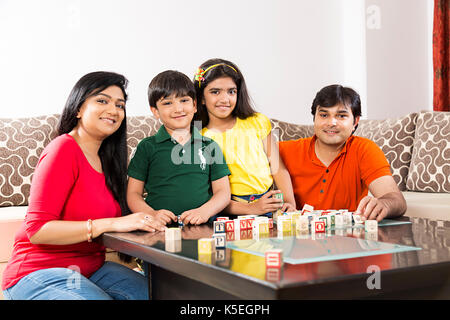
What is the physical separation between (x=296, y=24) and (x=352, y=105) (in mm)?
2246

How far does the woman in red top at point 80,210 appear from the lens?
135 cm

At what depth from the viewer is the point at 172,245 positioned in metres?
1.08

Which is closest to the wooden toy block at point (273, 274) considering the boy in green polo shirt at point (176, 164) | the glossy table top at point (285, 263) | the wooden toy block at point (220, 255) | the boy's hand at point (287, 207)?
the glossy table top at point (285, 263)

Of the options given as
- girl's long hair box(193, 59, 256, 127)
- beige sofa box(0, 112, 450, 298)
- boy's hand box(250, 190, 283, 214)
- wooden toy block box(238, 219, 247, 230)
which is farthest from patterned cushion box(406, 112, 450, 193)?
wooden toy block box(238, 219, 247, 230)

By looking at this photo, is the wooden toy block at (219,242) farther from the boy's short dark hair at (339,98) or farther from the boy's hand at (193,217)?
the boy's short dark hair at (339,98)

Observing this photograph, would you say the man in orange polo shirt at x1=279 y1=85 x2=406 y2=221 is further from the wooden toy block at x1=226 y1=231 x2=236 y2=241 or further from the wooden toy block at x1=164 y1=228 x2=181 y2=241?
the wooden toy block at x1=164 y1=228 x2=181 y2=241

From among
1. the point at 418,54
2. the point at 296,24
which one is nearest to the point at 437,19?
the point at 418,54

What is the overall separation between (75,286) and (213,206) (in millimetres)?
622

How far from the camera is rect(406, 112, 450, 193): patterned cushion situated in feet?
9.48

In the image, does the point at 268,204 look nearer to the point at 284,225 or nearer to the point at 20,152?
the point at 284,225

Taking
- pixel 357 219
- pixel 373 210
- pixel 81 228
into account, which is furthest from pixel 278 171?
pixel 81 228

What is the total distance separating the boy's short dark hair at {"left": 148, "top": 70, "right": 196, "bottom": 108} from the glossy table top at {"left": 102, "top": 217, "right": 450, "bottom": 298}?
2.62ft

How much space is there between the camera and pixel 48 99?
3.27m

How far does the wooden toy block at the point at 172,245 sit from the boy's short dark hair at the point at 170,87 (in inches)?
36.4
